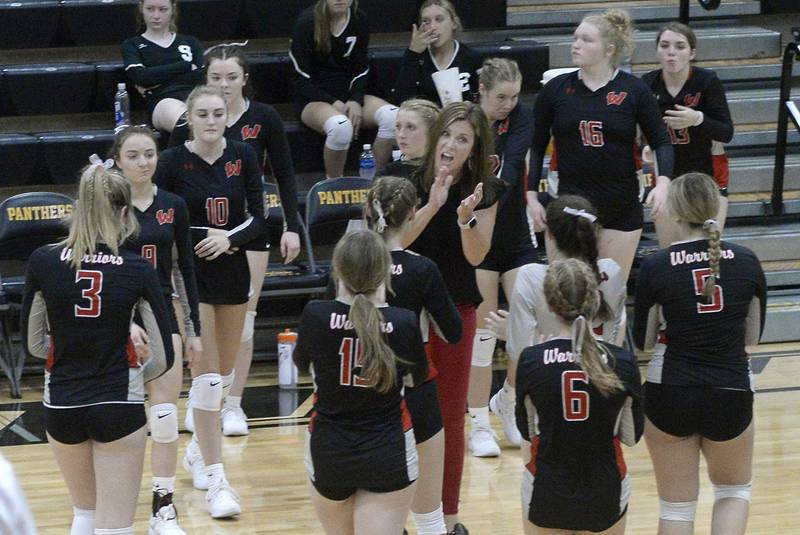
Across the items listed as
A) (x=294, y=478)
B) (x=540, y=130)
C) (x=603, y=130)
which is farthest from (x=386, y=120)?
(x=294, y=478)

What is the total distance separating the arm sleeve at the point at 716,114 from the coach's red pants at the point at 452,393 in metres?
2.38

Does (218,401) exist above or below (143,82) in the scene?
below

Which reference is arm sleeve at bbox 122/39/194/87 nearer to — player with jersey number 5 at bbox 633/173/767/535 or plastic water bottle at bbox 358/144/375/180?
plastic water bottle at bbox 358/144/375/180

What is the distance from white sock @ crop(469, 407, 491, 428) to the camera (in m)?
5.57

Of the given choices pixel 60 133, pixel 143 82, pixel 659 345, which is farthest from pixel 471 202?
pixel 60 133

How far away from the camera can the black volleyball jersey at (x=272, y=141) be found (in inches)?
211

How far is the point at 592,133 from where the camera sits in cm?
555

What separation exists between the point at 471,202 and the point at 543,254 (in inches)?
124

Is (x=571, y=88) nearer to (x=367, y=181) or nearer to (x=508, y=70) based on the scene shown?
(x=508, y=70)

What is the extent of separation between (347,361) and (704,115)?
135 inches

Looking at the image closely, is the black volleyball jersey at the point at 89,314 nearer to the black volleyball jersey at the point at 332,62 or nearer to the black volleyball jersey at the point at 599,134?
the black volleyball jersey at the point at 599,134

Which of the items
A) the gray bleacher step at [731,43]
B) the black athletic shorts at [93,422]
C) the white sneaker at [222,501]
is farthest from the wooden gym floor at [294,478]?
the gray bleacher step at [731,43]

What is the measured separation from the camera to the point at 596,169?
5.60 m

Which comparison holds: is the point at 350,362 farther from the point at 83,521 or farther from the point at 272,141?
the point at 272,141
